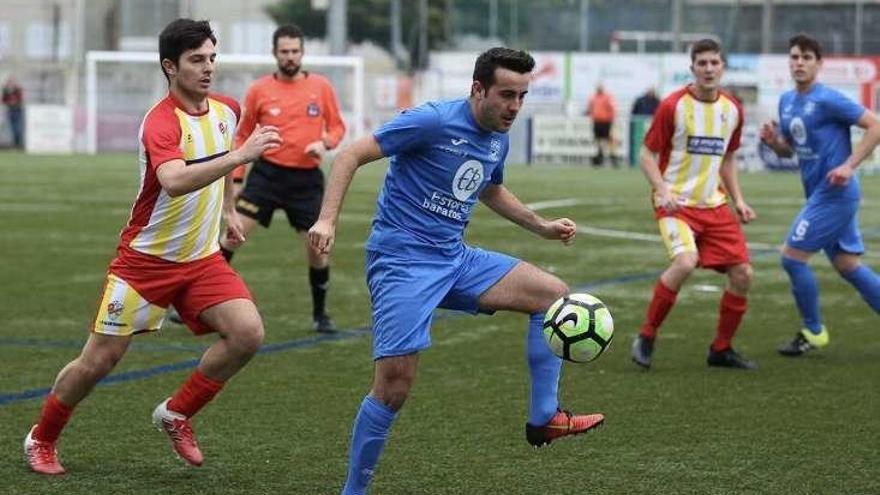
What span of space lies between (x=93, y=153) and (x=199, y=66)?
38242mm

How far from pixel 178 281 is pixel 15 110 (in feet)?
134

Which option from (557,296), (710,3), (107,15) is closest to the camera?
(557,296)

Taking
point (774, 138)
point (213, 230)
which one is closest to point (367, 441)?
point (213, 230)

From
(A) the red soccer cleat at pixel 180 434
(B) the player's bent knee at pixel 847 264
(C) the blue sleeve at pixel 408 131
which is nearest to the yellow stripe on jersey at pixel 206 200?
(A) the red soccer cleat at pixel 180 434

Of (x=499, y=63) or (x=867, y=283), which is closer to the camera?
(x=499, y=63)

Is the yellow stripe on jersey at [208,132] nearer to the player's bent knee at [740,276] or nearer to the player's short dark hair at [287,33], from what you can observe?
the player's bent knee at [740,276]

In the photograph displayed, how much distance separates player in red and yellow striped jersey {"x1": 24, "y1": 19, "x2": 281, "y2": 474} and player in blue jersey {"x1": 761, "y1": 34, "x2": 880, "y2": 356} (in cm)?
463

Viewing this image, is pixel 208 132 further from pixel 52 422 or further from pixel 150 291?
pixel 52 422

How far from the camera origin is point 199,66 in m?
7.12

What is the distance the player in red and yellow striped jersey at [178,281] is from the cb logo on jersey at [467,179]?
105 centimetres

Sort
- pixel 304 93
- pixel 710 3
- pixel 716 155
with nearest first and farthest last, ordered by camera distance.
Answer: pixel 716 155, pixel 304 93, pixel 710 3

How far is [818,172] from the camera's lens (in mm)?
10992

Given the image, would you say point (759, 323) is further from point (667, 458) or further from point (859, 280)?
point (667, 458)

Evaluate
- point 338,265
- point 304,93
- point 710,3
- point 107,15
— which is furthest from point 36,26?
point 304,93
